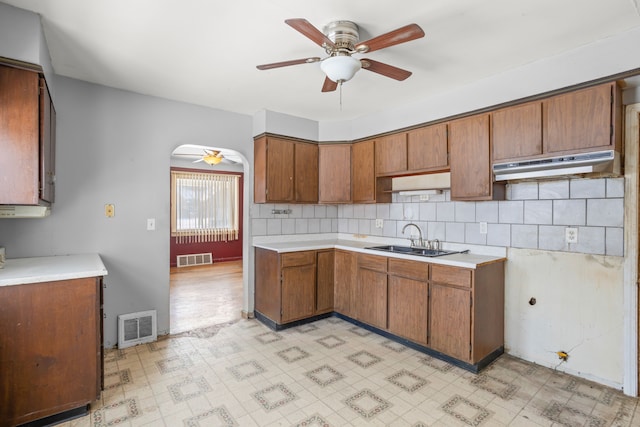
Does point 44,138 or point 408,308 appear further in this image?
point 408,308

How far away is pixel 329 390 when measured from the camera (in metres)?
2.37

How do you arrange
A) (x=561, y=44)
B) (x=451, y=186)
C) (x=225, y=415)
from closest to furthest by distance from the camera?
1. (x=225, y=415)
2. (x=561, y=44)
3. (x=451, y=186)

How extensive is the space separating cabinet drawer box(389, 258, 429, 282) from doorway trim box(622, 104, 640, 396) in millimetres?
1401

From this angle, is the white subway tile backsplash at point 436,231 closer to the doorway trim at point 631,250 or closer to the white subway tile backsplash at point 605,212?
the white subway tile backsplash at point 605,212

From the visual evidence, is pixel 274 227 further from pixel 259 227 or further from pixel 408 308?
pixel 408 308

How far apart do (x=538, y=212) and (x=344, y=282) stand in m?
2.10

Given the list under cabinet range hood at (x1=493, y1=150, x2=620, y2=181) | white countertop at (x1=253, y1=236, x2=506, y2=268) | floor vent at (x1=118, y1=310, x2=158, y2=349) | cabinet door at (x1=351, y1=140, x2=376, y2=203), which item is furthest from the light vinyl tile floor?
cabinet door at (x1=351, y1=140, x2=376, y2=203)

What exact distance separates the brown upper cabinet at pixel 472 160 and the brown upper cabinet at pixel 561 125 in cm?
9

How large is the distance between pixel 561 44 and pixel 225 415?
3446 mm

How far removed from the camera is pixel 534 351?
276cm

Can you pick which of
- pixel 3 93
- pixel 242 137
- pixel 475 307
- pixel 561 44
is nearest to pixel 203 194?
pixel 242 137

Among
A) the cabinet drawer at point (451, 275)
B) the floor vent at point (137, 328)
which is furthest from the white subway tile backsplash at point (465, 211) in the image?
the floor vent at point (137, 328)

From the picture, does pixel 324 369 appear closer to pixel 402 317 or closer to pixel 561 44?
pixel 402 317

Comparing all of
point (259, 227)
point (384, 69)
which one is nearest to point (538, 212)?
point (384, 69)
